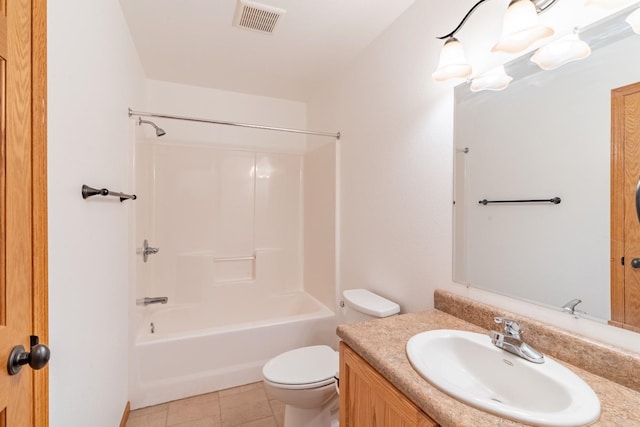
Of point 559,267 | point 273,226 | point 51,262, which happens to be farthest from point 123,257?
point 559,267

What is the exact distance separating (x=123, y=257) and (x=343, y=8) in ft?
6.37

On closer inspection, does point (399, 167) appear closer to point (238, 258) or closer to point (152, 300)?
point (238, 258)

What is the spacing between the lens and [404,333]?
3.40 feet

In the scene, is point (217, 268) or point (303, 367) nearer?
point (303, 367)

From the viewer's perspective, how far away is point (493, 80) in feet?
3.58

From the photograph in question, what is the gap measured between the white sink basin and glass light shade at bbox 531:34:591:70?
93cm

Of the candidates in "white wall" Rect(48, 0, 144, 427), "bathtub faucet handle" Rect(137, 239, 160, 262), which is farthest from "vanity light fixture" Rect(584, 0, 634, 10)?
"bathtub faucet handle" Rect(137, 239, 160, 262)

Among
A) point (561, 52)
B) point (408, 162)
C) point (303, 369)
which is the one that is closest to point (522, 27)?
point (561, 52)

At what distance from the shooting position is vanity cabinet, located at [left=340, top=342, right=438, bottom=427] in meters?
0.75

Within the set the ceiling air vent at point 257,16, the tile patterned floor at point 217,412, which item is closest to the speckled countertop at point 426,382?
the tile patterned floor at point 217,412

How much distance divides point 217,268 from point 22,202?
2192 mm

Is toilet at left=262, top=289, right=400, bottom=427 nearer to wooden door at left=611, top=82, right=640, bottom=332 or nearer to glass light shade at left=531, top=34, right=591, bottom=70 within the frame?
wooden door at left=611, top=82, right=640, bottom=332

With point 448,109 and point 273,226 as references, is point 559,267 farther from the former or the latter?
point 273,226

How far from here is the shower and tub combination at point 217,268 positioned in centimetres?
195
